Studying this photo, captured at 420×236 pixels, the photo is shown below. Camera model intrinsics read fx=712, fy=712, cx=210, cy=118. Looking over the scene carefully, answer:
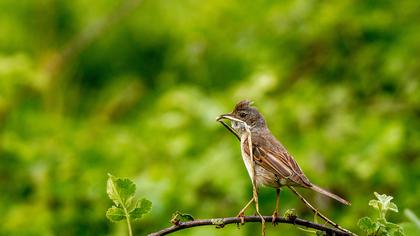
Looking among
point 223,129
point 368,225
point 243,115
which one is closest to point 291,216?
point 368,225

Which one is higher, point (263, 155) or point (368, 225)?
point (263, 155)

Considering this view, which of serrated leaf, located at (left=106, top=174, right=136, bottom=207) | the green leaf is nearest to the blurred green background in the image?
serrated leaf, located at (left=106, top=174, right=136, bottom=207)

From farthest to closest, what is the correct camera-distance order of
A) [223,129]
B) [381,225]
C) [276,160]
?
[223,129], [276,160], [381,225]

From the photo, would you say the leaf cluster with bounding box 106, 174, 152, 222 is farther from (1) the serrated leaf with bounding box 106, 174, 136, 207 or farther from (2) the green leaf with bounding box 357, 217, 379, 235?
(2) the green leaf with bounding box 357, 217, 379, 235

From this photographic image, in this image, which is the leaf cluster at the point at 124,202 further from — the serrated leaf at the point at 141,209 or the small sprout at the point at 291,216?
the small sprout at the point at 291,216

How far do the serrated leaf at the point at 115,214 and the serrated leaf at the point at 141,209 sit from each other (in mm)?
32

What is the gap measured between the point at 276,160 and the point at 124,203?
873 millimetres

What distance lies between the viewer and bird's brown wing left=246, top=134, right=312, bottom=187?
2545 mm

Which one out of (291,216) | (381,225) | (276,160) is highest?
(276,160)

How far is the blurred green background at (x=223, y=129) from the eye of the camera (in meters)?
5.25

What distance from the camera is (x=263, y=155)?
2.75 meters

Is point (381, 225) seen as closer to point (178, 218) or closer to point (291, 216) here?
point (291, 216)

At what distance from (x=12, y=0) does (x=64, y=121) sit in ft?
8.09

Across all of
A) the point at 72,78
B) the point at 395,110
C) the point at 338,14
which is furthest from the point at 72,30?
the point at 395,110
